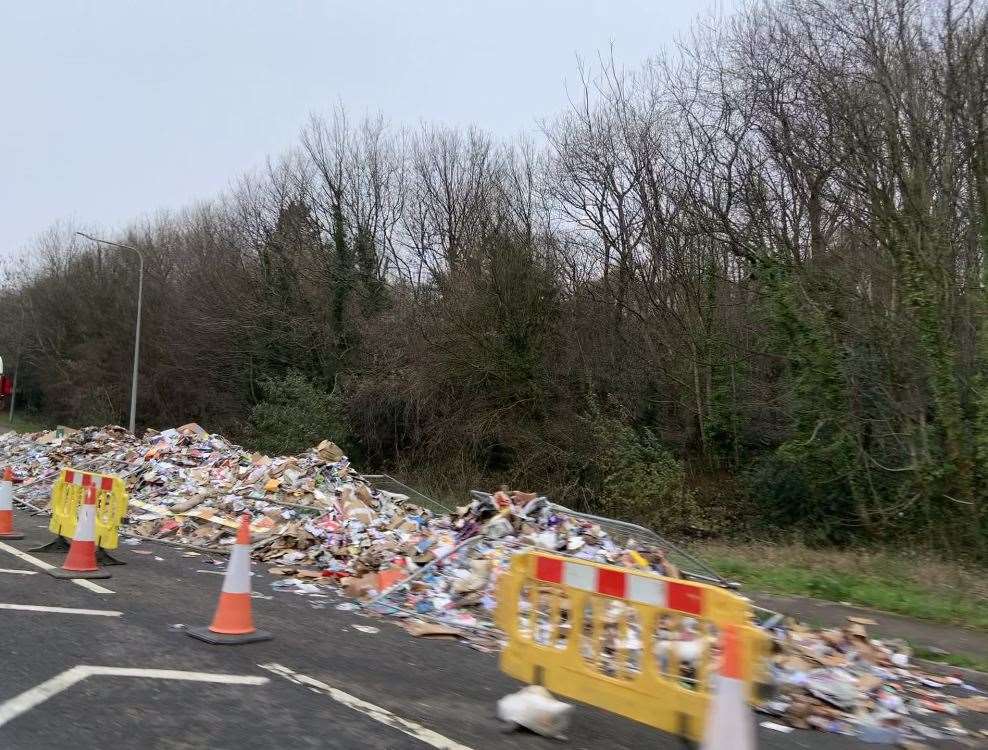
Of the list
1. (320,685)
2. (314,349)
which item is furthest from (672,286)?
(320,685)

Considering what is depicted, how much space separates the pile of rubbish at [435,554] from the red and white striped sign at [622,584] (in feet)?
1.03

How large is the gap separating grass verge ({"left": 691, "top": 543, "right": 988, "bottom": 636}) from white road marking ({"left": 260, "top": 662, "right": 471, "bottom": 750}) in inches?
254

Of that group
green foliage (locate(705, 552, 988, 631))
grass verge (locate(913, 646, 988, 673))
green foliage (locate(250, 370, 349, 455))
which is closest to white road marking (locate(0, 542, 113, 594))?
green foliage (locate(705, 552, 988, 631))

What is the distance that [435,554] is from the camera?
9930 mm

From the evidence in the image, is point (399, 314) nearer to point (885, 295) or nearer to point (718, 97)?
point (718, 97)

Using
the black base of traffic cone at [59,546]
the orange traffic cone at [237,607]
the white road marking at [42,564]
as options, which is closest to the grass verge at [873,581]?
the orange traffic cone at [237,607]

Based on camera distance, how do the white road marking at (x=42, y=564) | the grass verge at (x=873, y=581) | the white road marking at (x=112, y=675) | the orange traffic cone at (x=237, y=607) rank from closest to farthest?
the white road marking at (x=112, y=675) → the orange traffic cone at (x=237, y=607) → the white road marking at (x=42, y=564) → the grass verge at (x=873, y=581)

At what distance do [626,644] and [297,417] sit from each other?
99.3 feet

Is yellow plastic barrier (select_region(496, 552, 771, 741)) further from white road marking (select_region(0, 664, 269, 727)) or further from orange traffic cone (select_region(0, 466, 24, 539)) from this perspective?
orange traffic cone (select_region(0, 466, 24, 539))

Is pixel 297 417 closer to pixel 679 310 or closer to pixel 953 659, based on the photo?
pixel 679 310

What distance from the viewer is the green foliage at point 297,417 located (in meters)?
33.9

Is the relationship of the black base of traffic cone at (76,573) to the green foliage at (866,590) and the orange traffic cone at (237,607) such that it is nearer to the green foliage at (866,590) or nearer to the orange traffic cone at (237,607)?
the orange traffic cone at (237,607)

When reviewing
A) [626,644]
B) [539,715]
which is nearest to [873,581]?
[626,644]

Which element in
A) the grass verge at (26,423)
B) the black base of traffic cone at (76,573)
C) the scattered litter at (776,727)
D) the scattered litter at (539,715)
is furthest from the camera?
the grass verge at (26,423)
